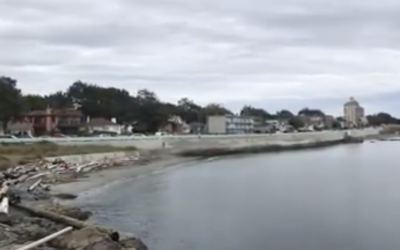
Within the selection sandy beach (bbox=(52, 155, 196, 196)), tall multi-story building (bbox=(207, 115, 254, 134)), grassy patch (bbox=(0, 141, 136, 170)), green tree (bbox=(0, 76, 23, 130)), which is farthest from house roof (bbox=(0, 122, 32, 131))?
tall multi-story building (bbox=(207, 115, 254, 134))

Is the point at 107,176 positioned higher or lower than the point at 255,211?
higher

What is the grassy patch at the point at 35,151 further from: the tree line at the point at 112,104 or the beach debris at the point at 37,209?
the tree line at the point at 112,104

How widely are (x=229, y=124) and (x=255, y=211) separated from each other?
9309 centimetres

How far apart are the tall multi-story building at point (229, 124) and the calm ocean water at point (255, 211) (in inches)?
2612

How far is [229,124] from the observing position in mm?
118188

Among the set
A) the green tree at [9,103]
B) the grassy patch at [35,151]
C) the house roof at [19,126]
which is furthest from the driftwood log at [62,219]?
the house roof at [19,126]

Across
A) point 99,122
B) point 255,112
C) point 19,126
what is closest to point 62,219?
point 19,126

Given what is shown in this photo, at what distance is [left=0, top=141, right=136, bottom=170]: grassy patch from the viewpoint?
1518 inches

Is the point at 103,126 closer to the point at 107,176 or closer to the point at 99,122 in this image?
the point at 99,122

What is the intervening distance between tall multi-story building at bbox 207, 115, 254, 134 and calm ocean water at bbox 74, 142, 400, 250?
66335mm

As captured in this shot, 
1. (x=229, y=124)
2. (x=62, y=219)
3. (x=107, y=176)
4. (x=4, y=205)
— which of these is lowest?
(x=107, y=176)

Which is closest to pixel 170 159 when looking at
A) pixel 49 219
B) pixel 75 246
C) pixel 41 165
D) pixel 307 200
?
pixel 41 165

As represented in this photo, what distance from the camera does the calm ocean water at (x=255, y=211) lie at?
18828 mm

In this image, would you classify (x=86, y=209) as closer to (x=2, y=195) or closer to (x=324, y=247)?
(x=2, y=195)
